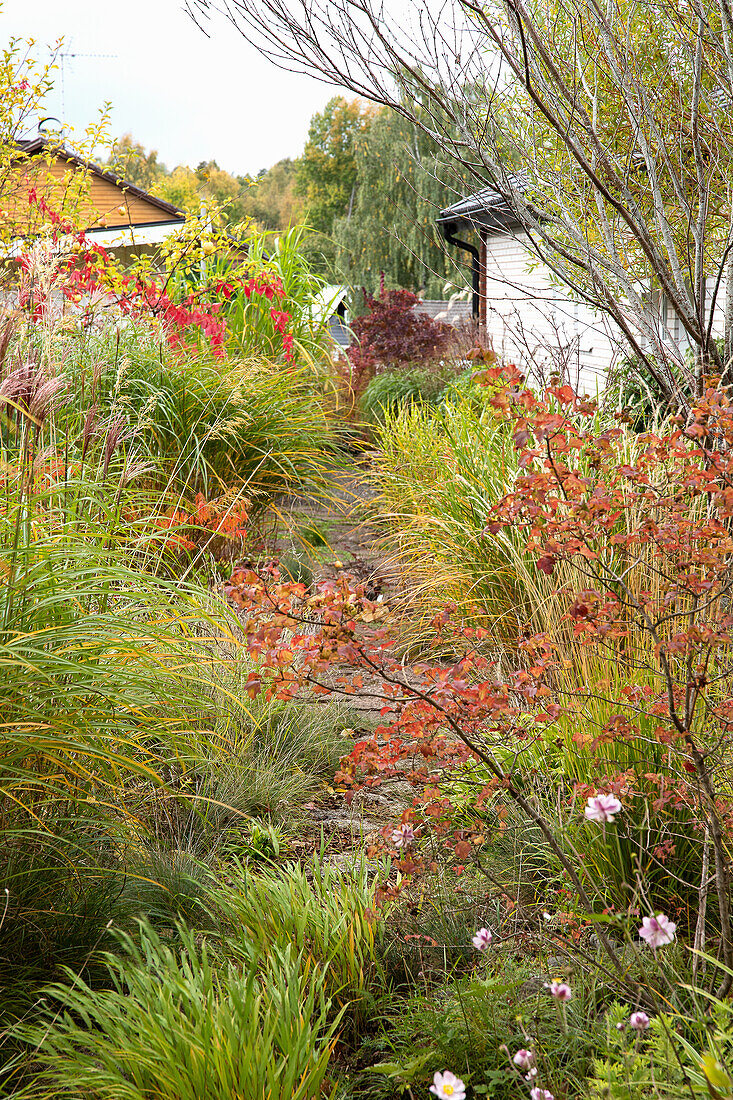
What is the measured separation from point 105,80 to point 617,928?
7501 cm

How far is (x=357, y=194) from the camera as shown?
3491 centimetres

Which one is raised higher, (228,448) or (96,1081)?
(228,448)

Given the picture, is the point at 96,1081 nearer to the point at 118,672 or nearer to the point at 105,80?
the point at 118,672

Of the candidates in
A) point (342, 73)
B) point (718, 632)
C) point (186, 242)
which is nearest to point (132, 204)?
point (186, 242)

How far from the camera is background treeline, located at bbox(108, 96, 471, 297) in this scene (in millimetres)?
28234

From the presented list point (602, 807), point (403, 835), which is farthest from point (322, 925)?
point (602, 807)

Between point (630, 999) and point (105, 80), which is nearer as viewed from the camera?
point (630, 999)

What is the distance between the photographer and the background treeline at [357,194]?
28.2m

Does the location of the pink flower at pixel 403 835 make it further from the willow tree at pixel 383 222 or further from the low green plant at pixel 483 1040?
the willow tree at pixel 383 222

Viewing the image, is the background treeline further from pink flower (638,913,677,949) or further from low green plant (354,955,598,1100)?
pink flower (638,913,677,949)

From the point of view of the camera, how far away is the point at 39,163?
8984 mm

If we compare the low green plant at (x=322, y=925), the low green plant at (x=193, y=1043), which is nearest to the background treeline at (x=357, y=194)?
the low green plant at (x=322, y=925)

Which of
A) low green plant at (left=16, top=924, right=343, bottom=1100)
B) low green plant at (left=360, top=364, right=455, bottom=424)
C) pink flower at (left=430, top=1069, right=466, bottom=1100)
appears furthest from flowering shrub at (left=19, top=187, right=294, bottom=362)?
pink flower at (left=430, top=1069, right=466, bottom=1100)

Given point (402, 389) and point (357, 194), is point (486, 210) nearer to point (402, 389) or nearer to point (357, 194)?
point (402, 389)
